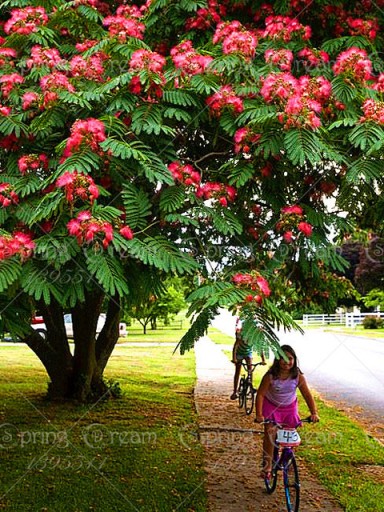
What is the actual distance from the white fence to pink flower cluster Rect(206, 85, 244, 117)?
135 ft

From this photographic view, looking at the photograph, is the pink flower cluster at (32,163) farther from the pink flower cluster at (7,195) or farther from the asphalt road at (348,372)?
the asphalt road at (348,372)

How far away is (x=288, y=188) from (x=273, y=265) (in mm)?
864

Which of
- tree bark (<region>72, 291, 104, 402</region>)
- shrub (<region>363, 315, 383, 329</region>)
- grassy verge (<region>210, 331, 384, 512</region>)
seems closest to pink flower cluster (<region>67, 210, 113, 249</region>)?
grassy verge (<region>210, 331, 384, 512</region>)

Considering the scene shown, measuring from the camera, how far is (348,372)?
17.7m

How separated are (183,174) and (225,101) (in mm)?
624

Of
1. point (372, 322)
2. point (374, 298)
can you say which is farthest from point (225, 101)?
point (372, 322)

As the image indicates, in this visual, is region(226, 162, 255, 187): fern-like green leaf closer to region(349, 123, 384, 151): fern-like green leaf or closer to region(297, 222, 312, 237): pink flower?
region(297, 222, 312, 237): pink flower

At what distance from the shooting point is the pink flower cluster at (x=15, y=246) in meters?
3.88

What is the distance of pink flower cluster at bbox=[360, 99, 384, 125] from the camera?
4.33 meters

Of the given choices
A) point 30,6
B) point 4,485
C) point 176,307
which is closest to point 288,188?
point 30,6

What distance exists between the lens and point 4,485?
258 inches

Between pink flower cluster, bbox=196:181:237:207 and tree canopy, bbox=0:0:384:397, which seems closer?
tree canopy, bbox=0:0:384:397

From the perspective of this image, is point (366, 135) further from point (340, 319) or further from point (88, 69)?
point (340, 319)

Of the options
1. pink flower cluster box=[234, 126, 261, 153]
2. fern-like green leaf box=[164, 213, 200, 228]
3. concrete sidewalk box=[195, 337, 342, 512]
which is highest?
pink flower cluster box=[234, 126, 261, 153]
